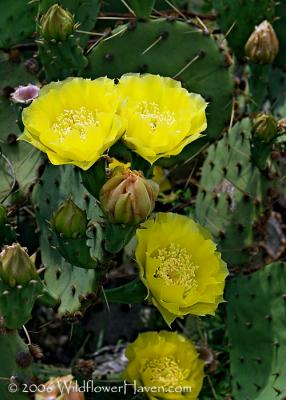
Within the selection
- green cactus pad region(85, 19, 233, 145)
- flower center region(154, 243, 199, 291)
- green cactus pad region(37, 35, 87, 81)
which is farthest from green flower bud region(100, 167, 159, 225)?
green cactus pad region(85, 19, 233, 145)

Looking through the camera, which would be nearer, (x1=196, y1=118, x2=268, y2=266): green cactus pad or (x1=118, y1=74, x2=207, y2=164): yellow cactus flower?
(x1=118, y1=74, x2=207, y2=164): yellow cactus flower

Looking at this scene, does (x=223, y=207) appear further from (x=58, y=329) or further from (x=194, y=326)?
(x=58, y=329)

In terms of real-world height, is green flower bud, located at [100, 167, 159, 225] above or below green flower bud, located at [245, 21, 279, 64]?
above

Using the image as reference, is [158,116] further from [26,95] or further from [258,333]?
[258,333]

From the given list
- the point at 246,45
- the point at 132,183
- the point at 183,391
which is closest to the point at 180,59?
the point at 246,45

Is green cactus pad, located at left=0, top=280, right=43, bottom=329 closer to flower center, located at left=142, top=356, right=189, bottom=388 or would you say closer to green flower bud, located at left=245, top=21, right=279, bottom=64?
flower center, located at left=142, top=356, right=189, bottom=388

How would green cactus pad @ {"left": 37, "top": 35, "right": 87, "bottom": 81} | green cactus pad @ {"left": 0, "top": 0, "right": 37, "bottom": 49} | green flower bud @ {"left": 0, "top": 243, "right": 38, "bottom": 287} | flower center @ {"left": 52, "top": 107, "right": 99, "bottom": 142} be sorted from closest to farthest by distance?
green flower bud @ {"left": 0, "top": 243, "right": 38, "bottom": 287} → flower center @ {"left": 52, "top": 107, "right": 99, "bottom": 142} → green cactus pad @ {"left": 37, "top": 35, "right": 87, "bottom": 81} → green cactus pad @ {"left": 0, "top": 0, "right": 37, "bottom": 49}
